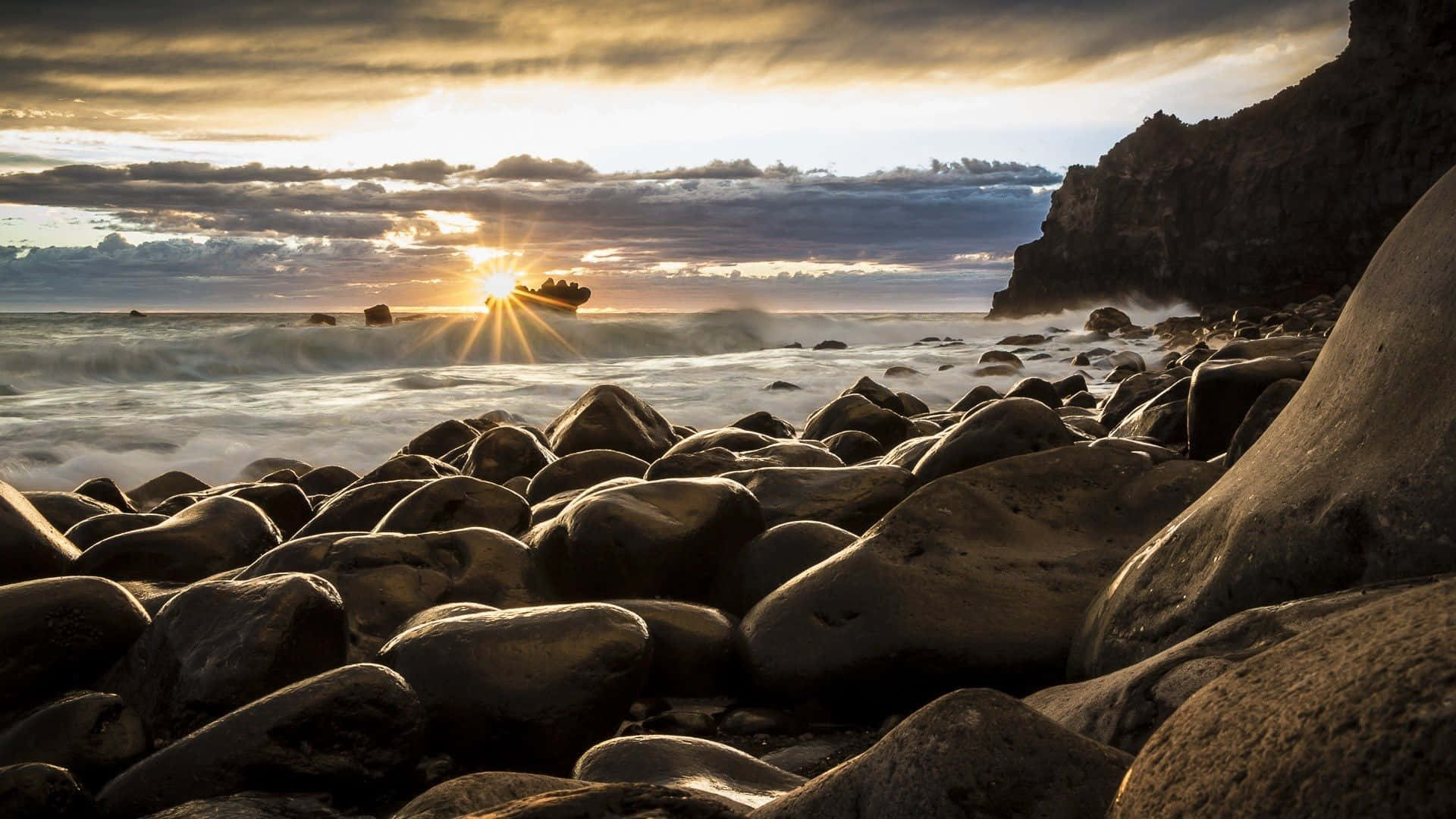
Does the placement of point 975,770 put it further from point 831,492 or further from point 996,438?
point 996,438

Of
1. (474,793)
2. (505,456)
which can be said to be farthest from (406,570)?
(505,456)

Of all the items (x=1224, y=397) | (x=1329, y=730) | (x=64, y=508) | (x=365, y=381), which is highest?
(x=1329, y=730)

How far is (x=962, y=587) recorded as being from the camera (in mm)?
3039

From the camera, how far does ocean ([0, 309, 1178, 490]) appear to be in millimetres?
11086

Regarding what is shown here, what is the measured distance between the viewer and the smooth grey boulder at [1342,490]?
203 centimetres

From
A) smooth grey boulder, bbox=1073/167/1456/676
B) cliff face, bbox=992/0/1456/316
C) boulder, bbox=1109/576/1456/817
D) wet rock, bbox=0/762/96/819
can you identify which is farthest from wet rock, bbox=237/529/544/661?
cliff face, bbox=992/0/1456/316

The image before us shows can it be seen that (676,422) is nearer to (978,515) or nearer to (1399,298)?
(978,515)

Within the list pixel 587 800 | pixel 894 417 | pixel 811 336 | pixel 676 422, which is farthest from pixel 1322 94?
pixel 587 800

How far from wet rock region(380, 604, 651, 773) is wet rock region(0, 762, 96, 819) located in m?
0.71

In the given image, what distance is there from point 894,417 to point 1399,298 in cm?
466

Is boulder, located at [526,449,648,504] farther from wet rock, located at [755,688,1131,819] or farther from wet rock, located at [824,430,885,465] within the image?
wet rock, located at [755,688,1131,819]

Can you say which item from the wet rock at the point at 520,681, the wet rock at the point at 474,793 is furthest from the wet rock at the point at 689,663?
the wet rock at the point at 474,793

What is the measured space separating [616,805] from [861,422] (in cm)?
569

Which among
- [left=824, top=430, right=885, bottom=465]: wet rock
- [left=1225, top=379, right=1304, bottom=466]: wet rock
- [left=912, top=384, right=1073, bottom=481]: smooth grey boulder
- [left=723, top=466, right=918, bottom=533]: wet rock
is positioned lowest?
[left=824, top=430, right=885, bottom=465]: wet rock
